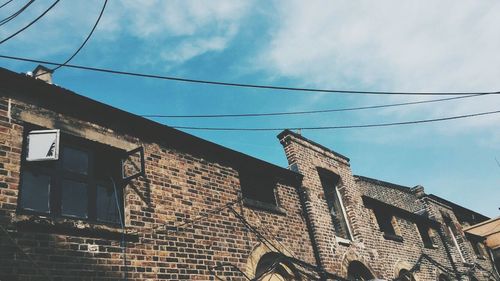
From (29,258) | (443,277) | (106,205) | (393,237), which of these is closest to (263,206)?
(106,205)

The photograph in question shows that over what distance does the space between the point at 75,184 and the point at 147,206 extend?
1.15m

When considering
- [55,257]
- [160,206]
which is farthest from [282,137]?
A: [55,257]

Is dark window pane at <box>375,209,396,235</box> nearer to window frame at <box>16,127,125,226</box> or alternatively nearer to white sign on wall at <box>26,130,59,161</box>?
window frame at <box>16,127,125,226</box>

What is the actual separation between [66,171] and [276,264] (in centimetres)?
449

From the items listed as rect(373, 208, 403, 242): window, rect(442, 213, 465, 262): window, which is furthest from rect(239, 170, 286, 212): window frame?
rect(442, 213, 465, 262): window

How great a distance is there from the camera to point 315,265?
8.77 meters

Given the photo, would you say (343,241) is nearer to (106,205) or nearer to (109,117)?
(106,205)

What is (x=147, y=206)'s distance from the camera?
6047 mm

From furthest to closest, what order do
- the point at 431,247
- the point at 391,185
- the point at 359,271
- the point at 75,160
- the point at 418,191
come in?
the point at 391,185
the point at 418,191
the point at 431,247
the point at 359,271
the point at 75,160

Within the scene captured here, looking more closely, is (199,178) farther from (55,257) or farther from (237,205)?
(55,257)

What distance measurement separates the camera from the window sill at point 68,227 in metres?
4.54

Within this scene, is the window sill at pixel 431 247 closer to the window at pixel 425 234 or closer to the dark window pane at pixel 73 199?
the window at pixel 425 234

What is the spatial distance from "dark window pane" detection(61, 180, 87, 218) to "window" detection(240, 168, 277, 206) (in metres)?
3.59

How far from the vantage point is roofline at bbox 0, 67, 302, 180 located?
5.30 meters
